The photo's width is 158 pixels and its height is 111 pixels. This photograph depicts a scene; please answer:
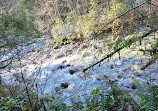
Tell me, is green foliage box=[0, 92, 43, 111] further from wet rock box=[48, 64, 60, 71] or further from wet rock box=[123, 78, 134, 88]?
wet rock box=[48, 64, 60, 71]

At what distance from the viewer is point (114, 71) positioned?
4680mm

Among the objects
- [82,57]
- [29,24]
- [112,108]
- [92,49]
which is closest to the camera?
[112,108]

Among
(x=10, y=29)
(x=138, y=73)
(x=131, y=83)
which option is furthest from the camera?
(x=138, y=73)

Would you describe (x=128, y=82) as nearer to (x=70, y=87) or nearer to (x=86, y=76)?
(x=86, y=76)

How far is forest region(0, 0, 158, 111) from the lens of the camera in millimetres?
2160

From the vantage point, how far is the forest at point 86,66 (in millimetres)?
2160

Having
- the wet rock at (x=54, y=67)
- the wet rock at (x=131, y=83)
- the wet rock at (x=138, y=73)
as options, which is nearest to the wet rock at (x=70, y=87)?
the wet rock at (x=131, y=83)

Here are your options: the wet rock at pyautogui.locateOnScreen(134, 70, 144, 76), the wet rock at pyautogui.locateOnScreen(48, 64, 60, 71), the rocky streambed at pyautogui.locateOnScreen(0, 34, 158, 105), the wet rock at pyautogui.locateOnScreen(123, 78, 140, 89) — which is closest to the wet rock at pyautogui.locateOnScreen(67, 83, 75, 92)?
the rocky streambed at pyautogui.locateOnScreen(0, 34, 158, 105)

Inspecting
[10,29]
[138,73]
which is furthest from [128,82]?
[10,29]

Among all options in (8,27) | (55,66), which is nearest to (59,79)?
(55,66)

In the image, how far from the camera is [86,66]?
5.50m

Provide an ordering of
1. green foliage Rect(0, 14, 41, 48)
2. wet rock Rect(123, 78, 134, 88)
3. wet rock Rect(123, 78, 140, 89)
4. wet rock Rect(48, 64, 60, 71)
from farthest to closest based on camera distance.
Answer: wet rock Rect(48, 64, 60, 71), wet rock Rect(123, 78, 134, 88), wet rock Rect(123, 78, 140, 89), green foliage Rect(0, 14, 41, 48)

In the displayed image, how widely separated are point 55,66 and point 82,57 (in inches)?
60.0

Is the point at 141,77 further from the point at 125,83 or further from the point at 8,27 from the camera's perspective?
the point at 8,27
